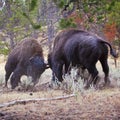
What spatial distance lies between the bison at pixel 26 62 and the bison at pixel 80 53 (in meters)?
0.45

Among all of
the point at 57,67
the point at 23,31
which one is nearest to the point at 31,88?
the point at 57,67

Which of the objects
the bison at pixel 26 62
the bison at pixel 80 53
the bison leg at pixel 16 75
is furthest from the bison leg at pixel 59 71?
the bison leg at pixel 16 75

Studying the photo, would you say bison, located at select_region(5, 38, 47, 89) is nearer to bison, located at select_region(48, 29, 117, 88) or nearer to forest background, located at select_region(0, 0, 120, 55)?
bison, located at select_region(48, 29, 117, 88)

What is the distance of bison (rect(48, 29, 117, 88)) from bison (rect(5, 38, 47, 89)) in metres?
0.45

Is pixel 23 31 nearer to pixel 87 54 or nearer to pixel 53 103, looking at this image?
pixel 87 54

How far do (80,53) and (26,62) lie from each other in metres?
2.67

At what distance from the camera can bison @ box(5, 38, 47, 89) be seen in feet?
44.9

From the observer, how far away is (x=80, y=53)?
11.9 meters

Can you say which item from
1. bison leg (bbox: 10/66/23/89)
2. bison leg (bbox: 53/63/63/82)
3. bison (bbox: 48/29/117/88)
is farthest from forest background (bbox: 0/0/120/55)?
bison leg (bbox: 10/66/23/89)

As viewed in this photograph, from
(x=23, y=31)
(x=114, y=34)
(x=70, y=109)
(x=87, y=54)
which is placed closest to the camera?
(x=70, y=109)

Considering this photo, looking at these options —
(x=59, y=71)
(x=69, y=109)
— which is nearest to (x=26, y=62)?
(x=59, y=71)

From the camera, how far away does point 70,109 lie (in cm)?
748

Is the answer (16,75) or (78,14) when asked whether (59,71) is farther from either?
(78,14)

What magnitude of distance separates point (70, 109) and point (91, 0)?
8.61 feet
